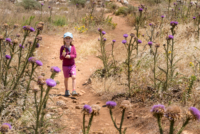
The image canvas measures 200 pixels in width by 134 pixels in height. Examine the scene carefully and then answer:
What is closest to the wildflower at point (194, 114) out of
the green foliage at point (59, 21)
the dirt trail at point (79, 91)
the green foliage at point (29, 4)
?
the dirt trail at point (79, 91)

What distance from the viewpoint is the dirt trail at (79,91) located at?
323cm

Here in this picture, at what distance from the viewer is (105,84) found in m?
4.82

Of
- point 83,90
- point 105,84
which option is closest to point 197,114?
point 105,84

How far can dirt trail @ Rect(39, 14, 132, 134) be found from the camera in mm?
3229

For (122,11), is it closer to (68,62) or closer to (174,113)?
(68,62)

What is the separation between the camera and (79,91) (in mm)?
4949

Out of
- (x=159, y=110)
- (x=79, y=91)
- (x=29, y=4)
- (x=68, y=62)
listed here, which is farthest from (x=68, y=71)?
(x=29, y=4)

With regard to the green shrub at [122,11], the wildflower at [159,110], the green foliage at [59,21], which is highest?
the green shrub at [122,11]

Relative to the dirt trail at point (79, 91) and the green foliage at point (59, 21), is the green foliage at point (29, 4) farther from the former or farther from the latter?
the dirt trail at point (79, 91)

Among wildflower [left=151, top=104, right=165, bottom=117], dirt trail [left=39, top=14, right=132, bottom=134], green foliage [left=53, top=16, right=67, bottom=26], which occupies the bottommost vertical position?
dirt trail [left=39, top=14, right=132, bottom=134]

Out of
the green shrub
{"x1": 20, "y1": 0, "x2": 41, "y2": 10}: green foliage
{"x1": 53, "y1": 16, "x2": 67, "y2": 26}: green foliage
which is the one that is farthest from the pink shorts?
{"x1": 20, "y1": 0, "x2": 41, "y2": 10}: green foliage

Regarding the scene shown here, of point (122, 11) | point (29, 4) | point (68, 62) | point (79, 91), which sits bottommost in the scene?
point (79, 91)

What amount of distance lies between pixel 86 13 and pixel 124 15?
2.59 meters

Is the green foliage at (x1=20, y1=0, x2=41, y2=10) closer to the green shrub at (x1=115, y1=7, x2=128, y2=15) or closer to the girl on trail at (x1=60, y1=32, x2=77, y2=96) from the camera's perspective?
the green shrub at (x1=115, y1=7, x2=128, y2=15)
